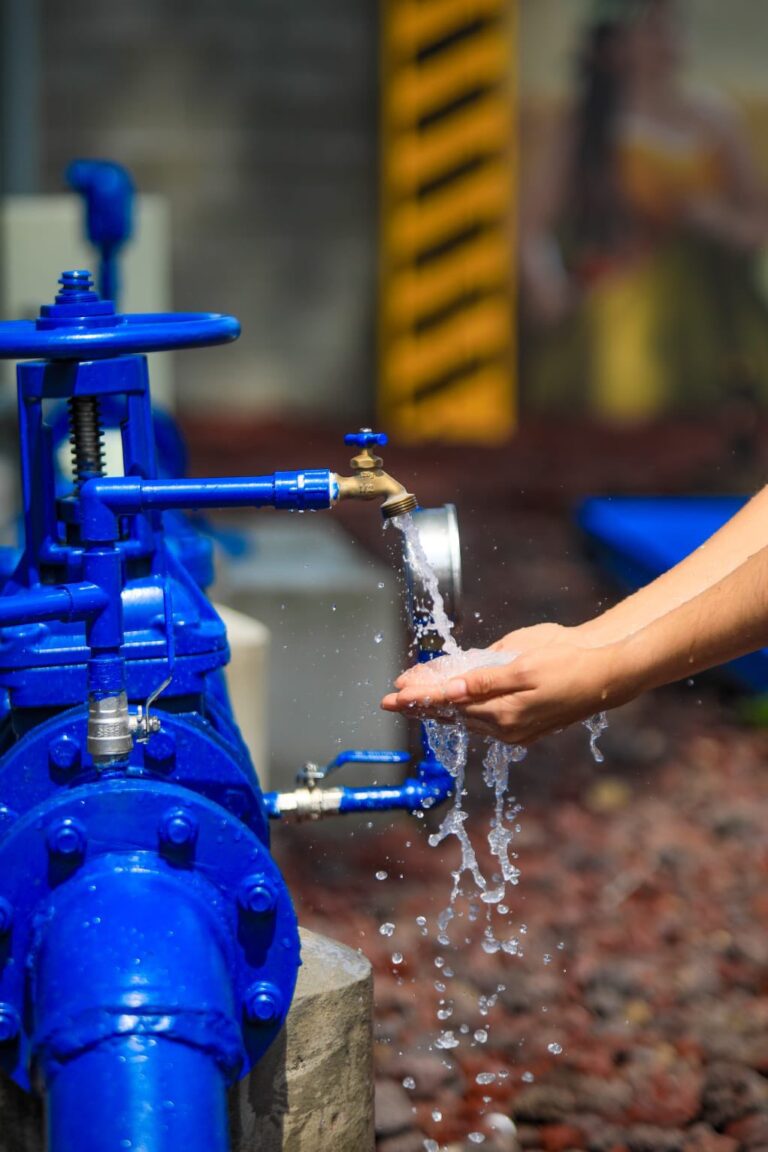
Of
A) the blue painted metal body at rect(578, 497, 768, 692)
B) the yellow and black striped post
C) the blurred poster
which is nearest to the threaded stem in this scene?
the blue painted metal body at rect(578, 497, 768, 692)

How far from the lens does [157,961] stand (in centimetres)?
138

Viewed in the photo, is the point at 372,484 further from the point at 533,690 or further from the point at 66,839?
the point at 66,839

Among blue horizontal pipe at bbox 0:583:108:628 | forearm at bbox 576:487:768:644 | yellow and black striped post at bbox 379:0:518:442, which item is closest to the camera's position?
A: blue horizontal pipe at bbox 0:583:108:628

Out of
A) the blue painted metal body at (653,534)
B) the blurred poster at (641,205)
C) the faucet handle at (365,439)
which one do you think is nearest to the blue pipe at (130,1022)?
the faucet handle at (365,439)

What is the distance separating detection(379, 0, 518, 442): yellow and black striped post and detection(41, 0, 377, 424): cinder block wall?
37 centimetres

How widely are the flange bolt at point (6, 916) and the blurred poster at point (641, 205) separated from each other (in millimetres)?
7379

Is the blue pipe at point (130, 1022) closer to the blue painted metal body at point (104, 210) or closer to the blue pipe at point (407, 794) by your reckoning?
the blue pipe at point (407, 794)

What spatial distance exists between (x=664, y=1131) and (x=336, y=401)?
670 centimetres

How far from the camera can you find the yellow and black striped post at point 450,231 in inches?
320

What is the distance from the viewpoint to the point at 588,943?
2.87m

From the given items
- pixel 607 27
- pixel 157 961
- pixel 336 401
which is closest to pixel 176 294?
pixel 336 401

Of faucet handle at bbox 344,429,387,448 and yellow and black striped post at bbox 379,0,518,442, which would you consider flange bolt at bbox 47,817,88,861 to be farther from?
yellow and black striped post at bbox 379,0,518,442

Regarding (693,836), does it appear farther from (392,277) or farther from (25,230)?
(392,277)

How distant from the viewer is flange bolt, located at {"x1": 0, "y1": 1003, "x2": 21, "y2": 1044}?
1476 millimetres
